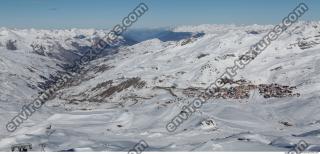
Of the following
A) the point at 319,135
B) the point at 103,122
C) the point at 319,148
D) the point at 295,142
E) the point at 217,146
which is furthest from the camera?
the point at 103,122

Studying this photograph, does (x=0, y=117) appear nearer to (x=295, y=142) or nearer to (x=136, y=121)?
(x=136, y=121)

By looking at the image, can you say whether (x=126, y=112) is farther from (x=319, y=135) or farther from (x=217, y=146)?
(x=217, y=146)

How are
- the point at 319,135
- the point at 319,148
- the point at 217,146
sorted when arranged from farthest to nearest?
the point at 319,135 → the point at 217,146 → the point at 319,148

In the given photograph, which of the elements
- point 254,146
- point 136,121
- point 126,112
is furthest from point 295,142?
point 126,112

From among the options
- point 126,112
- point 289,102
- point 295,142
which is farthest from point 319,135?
point 289,102

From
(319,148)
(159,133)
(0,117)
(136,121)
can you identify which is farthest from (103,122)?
(319,148)

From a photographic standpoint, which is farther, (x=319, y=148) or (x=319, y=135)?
(x=319, y=135)

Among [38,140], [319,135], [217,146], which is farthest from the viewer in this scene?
[38,140]

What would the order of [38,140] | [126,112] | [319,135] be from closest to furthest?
1. [319,135]
2. [38,140]
3. [126,112]

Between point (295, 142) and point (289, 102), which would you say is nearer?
point (295, 142)
